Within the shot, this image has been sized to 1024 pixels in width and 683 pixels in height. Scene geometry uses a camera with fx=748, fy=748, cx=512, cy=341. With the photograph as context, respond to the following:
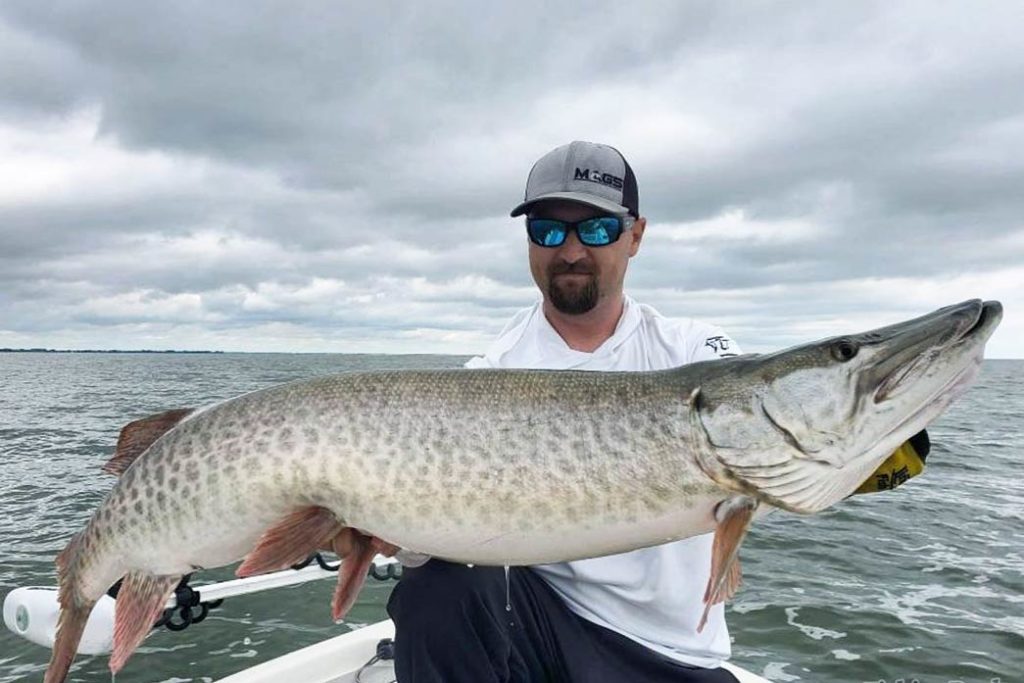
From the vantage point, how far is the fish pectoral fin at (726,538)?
213 centimetres

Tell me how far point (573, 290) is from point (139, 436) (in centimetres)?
182

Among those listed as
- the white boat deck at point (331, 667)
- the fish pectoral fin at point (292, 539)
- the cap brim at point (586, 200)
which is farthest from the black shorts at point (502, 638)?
the cap brim at point (586, 200)

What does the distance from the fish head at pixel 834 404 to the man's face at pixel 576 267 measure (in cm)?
117

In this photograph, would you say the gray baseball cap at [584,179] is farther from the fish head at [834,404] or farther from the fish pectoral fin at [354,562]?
the fish pectoral fin at [354,562]

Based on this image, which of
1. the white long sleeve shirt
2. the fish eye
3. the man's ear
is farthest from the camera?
the man's ear

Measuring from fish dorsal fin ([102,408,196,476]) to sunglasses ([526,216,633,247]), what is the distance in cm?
162

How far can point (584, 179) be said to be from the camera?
3.31 m

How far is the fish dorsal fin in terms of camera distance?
270 centimetres

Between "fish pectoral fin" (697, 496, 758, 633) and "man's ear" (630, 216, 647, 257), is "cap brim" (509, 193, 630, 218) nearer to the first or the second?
"man's ear" (630, 216, 647, 257)

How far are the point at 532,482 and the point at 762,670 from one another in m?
4.25

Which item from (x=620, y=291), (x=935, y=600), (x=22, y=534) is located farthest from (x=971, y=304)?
(x=22, y=534)

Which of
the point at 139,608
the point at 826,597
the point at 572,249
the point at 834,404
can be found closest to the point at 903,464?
the point at 834,404

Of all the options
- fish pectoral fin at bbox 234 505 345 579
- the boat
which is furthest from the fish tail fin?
fish pectoral fin at bbox 234 505 345 579

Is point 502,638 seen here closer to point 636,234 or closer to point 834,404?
point 834,404
